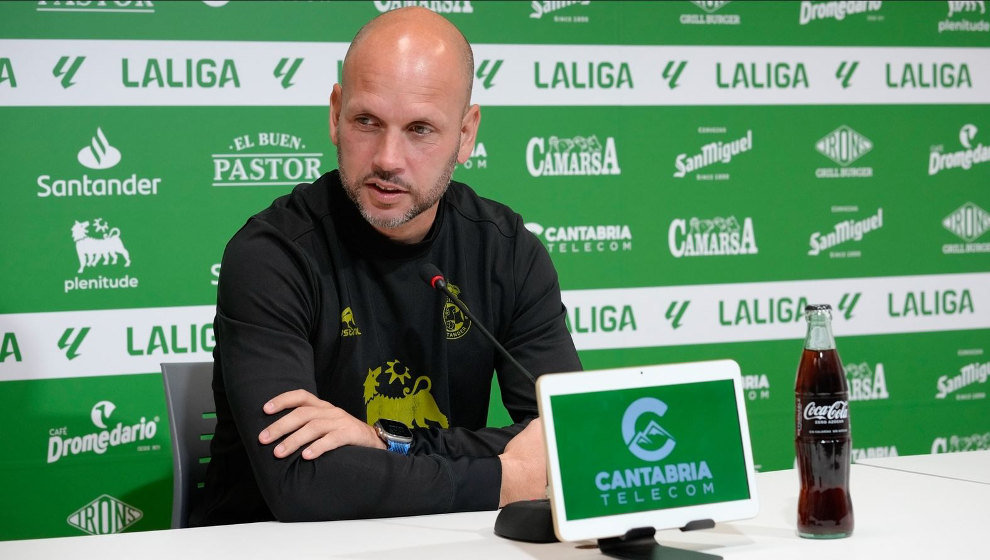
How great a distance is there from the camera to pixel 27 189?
8.64ft

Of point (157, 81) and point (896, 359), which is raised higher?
point (157, 81)

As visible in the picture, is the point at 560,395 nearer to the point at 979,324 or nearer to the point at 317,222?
the point at 317,222

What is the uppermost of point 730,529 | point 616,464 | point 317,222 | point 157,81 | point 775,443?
point 157,81

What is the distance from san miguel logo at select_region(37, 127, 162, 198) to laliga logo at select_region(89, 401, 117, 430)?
0.55 m

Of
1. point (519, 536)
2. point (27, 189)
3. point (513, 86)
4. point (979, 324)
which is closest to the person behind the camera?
point (519, 536)

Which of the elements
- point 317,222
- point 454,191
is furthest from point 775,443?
point 317,222

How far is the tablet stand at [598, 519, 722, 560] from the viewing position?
3.54ft

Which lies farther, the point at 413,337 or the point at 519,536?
the point at 413,337

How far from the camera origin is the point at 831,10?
10.7 feet

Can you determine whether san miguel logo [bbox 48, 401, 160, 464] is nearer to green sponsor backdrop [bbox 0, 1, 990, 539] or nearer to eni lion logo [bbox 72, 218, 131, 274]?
green sponsor backdrop [bbox 0, 1, 990, 539]

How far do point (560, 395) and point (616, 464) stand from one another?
0.10 meters

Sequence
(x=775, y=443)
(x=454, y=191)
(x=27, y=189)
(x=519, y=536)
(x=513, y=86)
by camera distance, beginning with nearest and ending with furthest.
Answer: (x=519, y=536)
(x=454, y=191)
(x=27, y=189)
(x=513, y=86)
(x=775, y=443)

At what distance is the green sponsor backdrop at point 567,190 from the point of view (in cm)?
265

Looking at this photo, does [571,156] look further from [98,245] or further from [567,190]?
[98,245]
